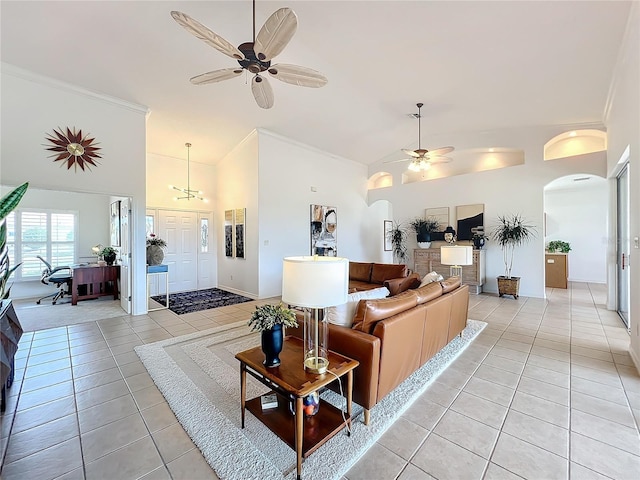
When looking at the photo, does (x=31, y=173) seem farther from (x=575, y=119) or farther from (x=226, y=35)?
(x=575, y=119)

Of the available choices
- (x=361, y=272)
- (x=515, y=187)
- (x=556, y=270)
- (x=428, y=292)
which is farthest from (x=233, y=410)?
(x=556, y=270)

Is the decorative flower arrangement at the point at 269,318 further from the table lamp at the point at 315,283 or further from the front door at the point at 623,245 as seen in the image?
the front door at the point at 623,245

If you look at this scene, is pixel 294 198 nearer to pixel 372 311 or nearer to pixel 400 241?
pixel 400 241

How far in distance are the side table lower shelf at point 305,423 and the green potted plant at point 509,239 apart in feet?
18.6

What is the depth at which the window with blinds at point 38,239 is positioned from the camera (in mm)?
5895

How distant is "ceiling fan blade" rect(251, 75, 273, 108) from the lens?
2.78m

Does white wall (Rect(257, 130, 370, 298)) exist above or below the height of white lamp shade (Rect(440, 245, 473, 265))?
above

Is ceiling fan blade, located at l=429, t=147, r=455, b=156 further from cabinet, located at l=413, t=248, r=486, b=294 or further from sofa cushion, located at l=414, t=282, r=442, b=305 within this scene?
sofa cushion, located at l=414, t=282, r=442, b=305

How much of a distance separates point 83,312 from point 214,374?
3.88 meters

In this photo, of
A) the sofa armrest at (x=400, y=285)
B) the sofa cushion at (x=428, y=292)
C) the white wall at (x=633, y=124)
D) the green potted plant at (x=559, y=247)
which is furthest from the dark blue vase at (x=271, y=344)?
the green potted plant at (x=559, y=247)

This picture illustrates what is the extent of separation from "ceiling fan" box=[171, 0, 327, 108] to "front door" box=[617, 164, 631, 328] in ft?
16.8

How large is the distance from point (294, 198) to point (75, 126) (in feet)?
13.1

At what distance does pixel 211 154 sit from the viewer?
22.2ft

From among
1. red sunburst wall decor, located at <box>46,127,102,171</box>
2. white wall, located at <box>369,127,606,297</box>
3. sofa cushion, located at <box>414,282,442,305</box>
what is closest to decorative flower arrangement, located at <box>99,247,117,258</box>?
red sunburst wall decor, located at <box>46,127,102,171</box>
